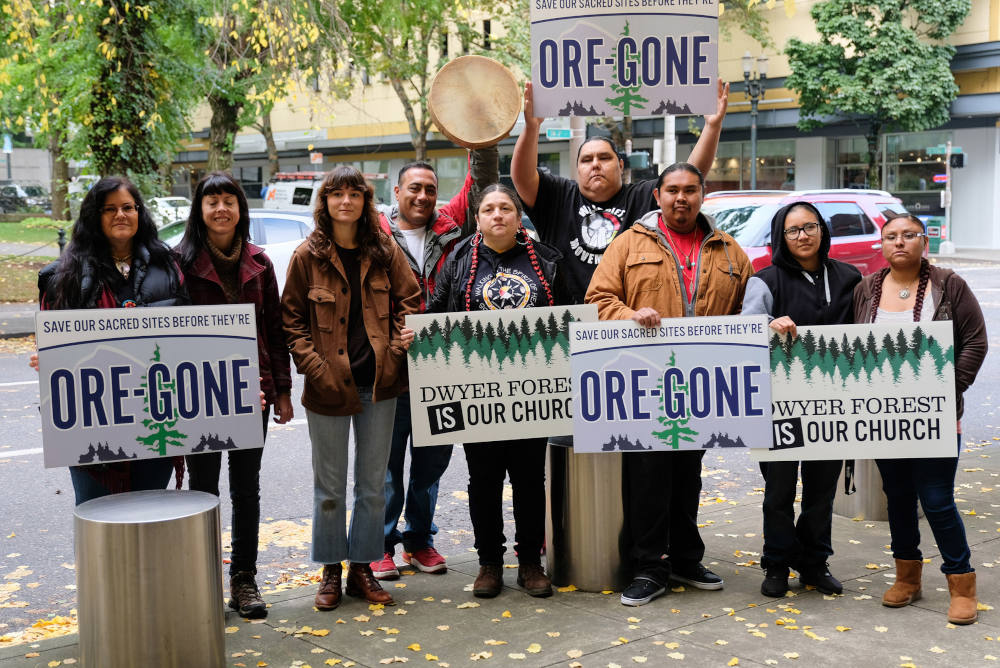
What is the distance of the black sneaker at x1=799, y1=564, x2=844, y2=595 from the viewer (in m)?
5.30

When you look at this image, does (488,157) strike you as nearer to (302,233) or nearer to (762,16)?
(302,233)

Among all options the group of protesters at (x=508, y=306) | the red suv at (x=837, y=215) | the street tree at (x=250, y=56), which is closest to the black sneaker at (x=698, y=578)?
the group of protesters at (x=508, y=306)

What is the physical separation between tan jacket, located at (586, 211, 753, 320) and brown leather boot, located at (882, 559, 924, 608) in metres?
1.45

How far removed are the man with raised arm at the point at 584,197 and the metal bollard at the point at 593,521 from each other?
82 cm

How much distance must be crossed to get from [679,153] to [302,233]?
98.3 ft

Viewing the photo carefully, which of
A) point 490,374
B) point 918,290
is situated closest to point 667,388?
point 490,374

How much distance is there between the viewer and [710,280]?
517cm

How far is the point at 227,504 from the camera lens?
24.3ft

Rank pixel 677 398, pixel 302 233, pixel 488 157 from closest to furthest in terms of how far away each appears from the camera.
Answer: pixel 677 398
pixel 488 157
pixel 302 233

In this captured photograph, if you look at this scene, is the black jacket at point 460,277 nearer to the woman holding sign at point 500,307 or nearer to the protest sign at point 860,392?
the woman holding sign at point 500,307

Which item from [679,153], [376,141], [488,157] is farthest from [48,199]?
[488,157]

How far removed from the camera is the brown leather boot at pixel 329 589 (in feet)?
16.9

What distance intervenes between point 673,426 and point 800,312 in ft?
2.67

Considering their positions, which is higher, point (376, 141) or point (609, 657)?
point (376, 141)
